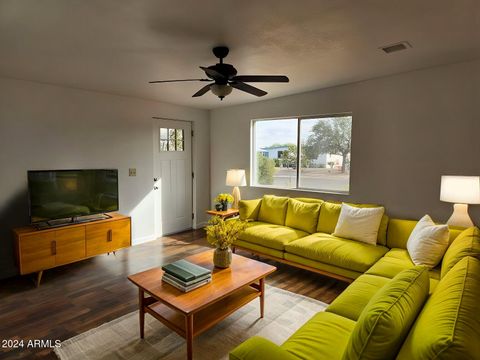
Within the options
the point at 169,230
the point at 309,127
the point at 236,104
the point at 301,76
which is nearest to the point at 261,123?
the point at 236,104

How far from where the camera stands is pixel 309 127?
442cm

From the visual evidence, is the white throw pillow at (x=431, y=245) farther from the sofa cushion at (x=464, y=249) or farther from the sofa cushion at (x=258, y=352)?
the sofa cushion at (x=258, y=352)

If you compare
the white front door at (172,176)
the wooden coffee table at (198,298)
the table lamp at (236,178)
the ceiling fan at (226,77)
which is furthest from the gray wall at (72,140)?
the wooden coffee table at (198,298)

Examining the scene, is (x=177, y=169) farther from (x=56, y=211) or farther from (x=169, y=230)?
(x=56, y=211)

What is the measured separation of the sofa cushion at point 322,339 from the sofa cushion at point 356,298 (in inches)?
3.3

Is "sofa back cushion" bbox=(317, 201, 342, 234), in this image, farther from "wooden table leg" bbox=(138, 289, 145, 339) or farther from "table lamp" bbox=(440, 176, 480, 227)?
"wooden table leg" bbox=(138, 289, 145, 339)

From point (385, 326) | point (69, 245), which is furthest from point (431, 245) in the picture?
point (69, 245)

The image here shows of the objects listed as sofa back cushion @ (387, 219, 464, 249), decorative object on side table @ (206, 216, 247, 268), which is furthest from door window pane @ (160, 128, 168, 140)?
sofa back cushion @ (387, 219, 464, 249)

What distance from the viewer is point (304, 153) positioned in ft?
14.8

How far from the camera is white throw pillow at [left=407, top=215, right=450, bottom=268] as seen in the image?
2.53 metres

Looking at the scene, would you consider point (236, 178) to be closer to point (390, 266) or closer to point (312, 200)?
point (312, 200)

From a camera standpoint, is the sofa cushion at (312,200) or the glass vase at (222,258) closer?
the glass vase at (222,258)

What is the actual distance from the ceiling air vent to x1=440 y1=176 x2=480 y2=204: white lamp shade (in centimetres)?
132

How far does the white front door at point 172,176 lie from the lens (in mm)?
5086
